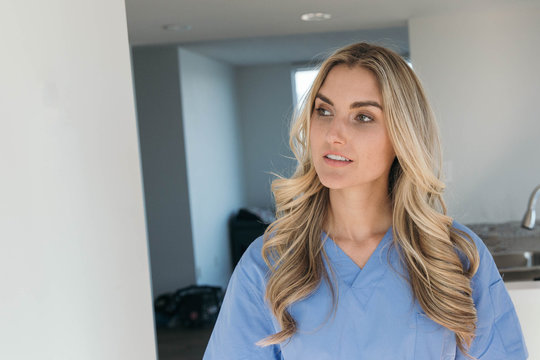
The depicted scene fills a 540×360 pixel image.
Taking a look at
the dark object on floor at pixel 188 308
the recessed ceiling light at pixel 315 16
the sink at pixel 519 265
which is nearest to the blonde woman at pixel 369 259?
the sink at pixel 519 265

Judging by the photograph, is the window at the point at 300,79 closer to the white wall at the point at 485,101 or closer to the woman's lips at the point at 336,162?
the white wall at the point at 485,101

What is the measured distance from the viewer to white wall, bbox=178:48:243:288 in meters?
5.68

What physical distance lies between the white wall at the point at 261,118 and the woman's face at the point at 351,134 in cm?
678

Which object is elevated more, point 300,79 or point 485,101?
point 300,79

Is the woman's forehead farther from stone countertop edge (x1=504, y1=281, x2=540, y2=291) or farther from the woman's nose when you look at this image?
stone countertop edge (x1=504, y1=281, x2=540, y2=291)

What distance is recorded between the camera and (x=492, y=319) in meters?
1.39

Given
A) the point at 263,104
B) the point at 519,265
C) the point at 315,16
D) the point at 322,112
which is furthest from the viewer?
the point at 263,104

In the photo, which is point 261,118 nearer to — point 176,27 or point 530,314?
point 176,27

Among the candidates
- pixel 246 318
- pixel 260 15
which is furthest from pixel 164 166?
pixel 246 318

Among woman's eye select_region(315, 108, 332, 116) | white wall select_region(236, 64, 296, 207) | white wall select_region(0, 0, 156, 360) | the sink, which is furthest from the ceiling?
white wall select_region(236, 64, 296, 207)

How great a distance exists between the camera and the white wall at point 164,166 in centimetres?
547

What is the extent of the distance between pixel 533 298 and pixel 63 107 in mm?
1445

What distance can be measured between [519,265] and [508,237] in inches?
15.6

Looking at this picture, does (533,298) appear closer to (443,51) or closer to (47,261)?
(47,261)
